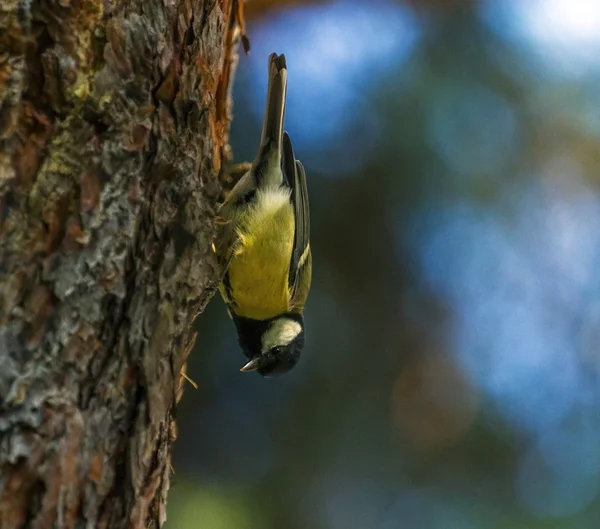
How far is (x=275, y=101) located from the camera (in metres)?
1.95

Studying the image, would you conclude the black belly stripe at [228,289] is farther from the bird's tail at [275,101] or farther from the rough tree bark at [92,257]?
the rough tree bark at [92,257]

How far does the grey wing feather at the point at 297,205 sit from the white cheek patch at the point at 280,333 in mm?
125

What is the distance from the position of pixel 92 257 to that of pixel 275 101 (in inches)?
44.4

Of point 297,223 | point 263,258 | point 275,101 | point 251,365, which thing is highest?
point 275,101

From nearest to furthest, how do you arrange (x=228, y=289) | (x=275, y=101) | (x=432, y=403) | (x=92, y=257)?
(x=92, y=257)
(x=275, y=101)
(x=228, y=289)
(x=432, y=403)

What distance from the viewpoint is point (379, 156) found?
265 cm

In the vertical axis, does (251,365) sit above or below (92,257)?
above

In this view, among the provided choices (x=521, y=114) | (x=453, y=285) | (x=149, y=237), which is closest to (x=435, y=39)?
(x=521, y=114)

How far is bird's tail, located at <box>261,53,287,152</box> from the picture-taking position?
1.93 metres

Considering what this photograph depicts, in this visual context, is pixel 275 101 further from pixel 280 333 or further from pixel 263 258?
pixel 280 333

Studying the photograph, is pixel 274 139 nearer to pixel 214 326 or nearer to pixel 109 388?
pixel 214 326

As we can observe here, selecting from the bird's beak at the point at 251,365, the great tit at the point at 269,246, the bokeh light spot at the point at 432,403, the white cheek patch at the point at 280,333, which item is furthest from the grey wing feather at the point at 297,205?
the bokeh light spot at the point at 432,403

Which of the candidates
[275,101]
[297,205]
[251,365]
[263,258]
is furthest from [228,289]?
[275,101]

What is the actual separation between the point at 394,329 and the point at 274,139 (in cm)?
109
